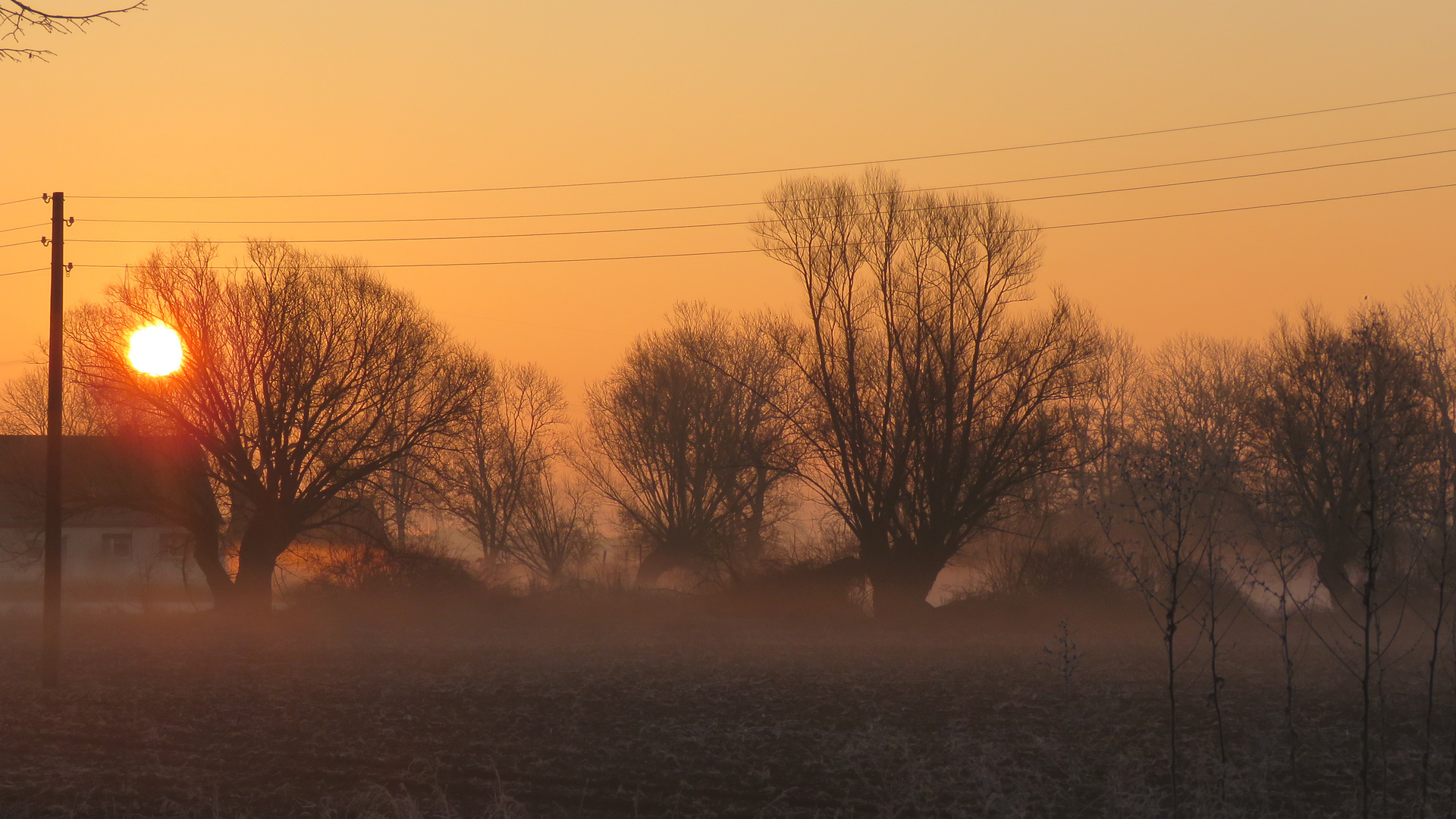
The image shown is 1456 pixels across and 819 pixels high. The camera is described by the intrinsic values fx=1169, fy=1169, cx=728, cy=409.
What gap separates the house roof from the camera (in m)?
31.8

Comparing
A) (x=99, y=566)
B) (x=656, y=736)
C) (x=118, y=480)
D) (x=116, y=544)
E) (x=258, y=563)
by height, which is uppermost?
(x=118, y=480)

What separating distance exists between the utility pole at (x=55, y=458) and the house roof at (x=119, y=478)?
46.0 ft

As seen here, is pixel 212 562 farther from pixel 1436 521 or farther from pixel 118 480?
pixel 1436 521

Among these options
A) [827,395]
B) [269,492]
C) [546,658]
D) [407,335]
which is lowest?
[546,658]

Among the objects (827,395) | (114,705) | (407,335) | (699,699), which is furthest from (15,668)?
(827,395)

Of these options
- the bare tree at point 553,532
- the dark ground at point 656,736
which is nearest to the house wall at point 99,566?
the bare tree at point 553,532

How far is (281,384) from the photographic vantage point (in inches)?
1304

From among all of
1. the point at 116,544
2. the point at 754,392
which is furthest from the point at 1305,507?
the point at 116,544

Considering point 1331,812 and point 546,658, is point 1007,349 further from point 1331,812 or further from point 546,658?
point 1331,812

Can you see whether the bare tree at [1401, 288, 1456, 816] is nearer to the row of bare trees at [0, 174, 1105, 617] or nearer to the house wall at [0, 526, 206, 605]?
the row of bare trees at [0, 174, 1105, 617]

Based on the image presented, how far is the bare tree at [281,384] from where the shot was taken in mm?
32812

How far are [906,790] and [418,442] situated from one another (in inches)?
1017

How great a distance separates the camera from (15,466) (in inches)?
1255

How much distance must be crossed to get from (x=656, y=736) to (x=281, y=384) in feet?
75.9
